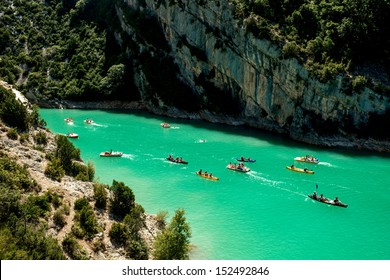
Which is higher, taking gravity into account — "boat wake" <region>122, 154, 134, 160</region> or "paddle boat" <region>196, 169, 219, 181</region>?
"boat wake" <region>122, 154, 134, 160</region>

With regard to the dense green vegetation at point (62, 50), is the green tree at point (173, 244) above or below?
below

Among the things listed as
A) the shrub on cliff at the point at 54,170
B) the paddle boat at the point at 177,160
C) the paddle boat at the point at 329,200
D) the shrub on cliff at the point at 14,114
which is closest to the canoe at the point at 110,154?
the paddle boat at the point at 177,160

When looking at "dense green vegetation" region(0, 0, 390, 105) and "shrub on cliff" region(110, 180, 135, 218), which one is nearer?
"shrub on cliff" region(110, 180, 135, 218)

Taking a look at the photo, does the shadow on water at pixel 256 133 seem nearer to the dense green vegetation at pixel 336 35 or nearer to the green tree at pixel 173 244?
the dense green vegetation at pixel 336 35

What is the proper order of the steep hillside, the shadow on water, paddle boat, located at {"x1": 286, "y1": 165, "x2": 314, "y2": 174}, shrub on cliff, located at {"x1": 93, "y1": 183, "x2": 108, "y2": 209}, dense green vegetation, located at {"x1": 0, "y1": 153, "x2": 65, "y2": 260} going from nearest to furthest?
dense green vegetation, located at {"x1": 0, "y1": 153, "x2": 65, "y2": 260}, shrub on cliff, located at {"x1": 93, "y1": 183, "x2": 108, "y2": 209}, paddle boat, located at {"x1": 286, "y1": 165, "x2": 314, "y2": 174}, the shadow on water, the steep hillside

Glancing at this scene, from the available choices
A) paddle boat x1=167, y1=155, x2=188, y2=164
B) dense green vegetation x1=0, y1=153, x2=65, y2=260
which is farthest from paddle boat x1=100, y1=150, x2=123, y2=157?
dense green vegetation x1=0, y1=153, x2=65, y2=260

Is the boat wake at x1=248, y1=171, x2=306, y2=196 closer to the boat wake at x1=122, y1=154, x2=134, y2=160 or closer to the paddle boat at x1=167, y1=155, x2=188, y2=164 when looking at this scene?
the paddle boat at x1=167, y1=155, x2=188, y2=164

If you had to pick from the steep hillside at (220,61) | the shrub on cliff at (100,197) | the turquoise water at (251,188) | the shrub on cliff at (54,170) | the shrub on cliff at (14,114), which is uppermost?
the steep hillside at (220,61)
